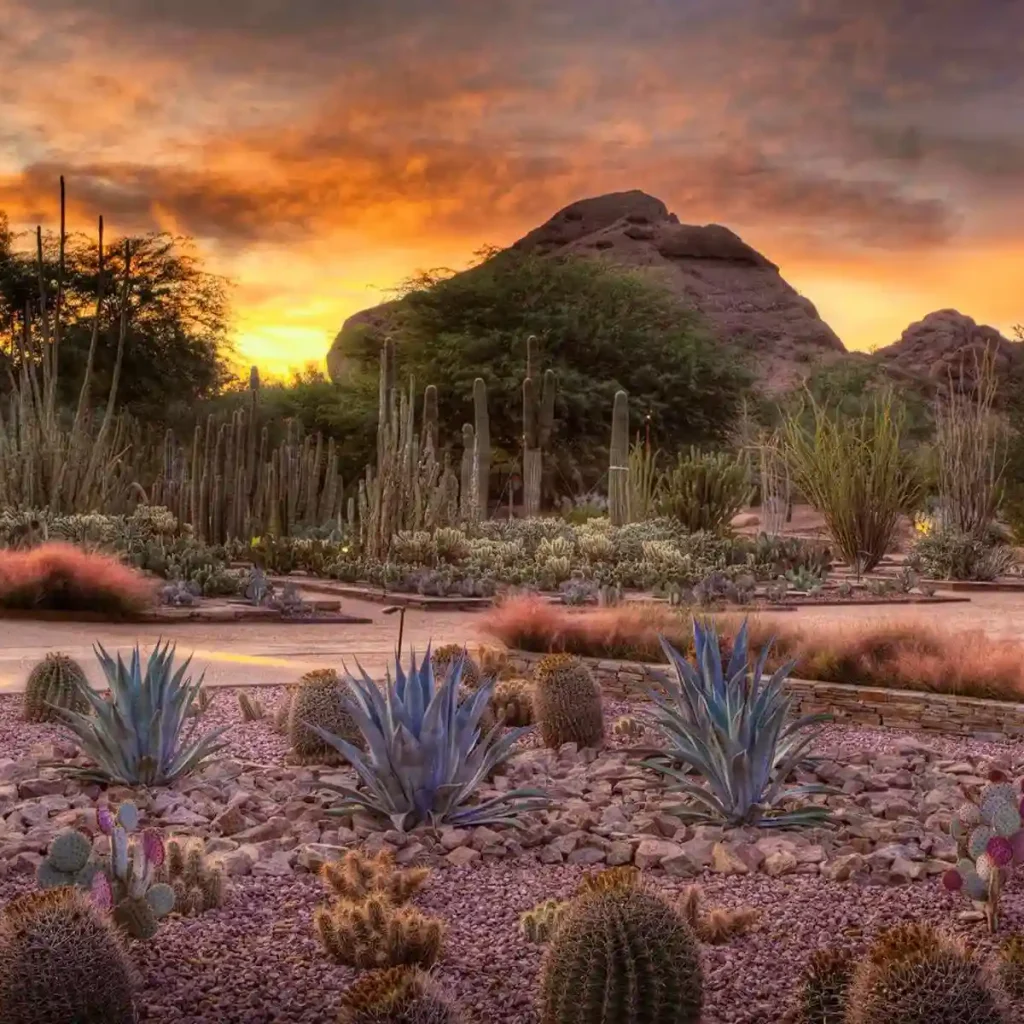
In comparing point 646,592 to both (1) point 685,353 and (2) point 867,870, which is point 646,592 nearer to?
(2) point 867,870

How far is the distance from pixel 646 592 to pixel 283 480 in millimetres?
7322

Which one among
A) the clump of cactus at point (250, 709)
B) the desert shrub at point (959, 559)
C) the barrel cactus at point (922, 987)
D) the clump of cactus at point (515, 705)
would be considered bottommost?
the barrel cactus at point (922, 987)

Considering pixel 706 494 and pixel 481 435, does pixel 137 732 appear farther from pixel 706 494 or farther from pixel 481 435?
pixel 481 435

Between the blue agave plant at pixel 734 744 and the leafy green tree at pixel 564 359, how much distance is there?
2909 centimetres

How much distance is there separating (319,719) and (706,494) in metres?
14.1

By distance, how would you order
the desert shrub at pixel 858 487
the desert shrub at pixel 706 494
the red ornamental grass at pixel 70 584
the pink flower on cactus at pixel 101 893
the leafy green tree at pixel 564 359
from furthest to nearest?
the leafy green tree at pixel 564 359
the desert shrub at pixel 706 494
the desert shrub at pixel 858 487
the red ornamental grass at pixel 70 584
the pink flower on cactus at pixel 101 893

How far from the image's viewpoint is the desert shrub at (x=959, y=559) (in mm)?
17969

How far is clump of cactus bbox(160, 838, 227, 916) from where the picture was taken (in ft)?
14.4

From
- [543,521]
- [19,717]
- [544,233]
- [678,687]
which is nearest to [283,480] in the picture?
[543,521]

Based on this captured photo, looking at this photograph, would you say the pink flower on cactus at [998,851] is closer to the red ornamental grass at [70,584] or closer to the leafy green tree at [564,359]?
the red ornamental grass at [70,584]

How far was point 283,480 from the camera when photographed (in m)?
21.3

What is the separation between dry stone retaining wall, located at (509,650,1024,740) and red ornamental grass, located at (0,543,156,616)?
17.8 feet

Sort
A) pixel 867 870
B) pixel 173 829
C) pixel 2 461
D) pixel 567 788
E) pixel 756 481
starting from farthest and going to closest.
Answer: pixel 756 481 < pixel 2 461 < pixel 567 788 < pixel 173 829 < pixel 867 870

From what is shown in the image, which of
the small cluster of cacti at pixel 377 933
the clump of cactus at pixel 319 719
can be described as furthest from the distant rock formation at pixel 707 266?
the small cluster of cacti at pixel 377 933
